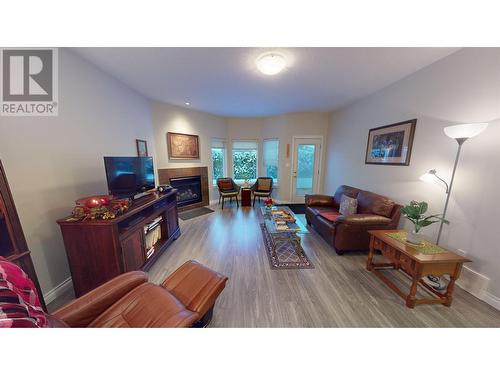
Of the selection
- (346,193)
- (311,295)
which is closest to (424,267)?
(311,295)

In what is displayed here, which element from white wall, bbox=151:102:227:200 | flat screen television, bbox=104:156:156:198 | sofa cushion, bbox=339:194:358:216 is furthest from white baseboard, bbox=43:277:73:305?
sofa cushion, bbox=339:194:358:216

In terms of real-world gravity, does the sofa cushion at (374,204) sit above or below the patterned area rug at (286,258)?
above

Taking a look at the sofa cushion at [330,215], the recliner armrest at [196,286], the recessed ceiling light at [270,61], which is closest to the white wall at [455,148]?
the sofa cushion at [330,215]

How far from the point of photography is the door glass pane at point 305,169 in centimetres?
461

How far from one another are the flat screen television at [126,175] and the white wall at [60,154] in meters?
0.42

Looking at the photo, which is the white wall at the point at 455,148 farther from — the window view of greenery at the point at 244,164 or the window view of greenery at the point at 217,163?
the window view of greenery at the point at 217,163

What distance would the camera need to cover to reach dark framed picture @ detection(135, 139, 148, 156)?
2879mm

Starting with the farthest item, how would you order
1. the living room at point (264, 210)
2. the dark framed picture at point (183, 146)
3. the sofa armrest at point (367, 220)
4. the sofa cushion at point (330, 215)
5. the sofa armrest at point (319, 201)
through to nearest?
1. the dark framed picture at point (183, 146)
2. the sofa armrest at point (319, 201)
3. the sofa cushion at point (330, 215)
4. the sofa armrest at point (367, 220)
5. the living room at point (264, 210)

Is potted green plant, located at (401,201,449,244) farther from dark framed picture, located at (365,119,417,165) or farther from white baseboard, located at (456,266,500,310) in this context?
dark framed picture, located at (365,119,417,165)

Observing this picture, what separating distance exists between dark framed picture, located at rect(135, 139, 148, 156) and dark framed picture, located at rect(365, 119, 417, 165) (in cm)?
435

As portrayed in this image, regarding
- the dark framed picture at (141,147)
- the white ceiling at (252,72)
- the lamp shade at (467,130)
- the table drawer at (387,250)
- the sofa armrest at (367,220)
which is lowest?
the table drawer at (387,250)

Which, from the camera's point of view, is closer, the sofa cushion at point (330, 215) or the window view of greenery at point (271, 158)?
the sofa cushion at point (330, 215)

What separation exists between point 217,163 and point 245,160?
945 mm
